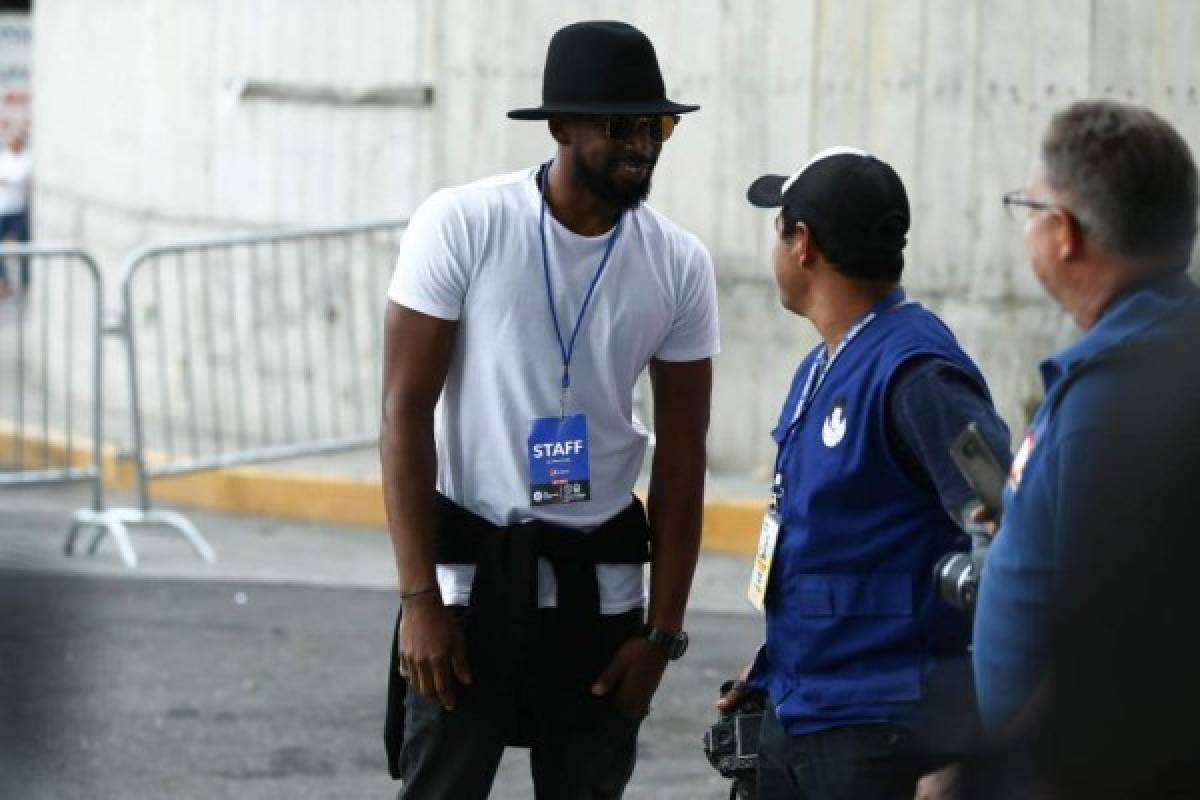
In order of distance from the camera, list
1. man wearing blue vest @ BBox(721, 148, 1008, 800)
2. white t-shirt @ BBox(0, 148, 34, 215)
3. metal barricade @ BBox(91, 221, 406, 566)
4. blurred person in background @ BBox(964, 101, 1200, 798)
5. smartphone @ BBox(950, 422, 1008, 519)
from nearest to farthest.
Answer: blurred person in background @ BBox(964, 101, 1200, 798) < smartphone @ BBox(950, 422, 1008, 519) < man wearing blue vest @ BBox(721, 148, 1008, 800) < metal barricade @ BBox(91, 221, 406, 566) < white t-shirt @ BBox(0, 148, 34, 215)

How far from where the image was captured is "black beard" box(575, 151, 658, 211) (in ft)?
14.1

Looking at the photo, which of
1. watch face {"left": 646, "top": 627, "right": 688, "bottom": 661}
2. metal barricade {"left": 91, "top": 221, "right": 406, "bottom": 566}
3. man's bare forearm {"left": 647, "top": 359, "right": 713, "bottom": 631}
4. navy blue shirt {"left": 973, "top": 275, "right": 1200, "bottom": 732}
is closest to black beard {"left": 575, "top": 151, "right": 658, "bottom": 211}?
man's bare forearm {"left": 647, "top": 359, "right": 713, "bottom": 631}

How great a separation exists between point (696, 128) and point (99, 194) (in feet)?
15.6

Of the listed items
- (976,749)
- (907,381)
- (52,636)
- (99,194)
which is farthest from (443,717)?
(99,194)

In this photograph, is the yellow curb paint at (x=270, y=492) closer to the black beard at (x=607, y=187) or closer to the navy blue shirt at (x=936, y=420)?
the black beard at (x=607, y=187)

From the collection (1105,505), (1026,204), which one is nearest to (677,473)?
(1026,204)

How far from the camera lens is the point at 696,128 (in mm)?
10508

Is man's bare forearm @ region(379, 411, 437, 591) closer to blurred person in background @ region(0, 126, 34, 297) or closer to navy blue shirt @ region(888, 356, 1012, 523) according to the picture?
navy blue shirt @ region(888, 356, 1012, 523)

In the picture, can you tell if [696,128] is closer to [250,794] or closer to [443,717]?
[250,794]

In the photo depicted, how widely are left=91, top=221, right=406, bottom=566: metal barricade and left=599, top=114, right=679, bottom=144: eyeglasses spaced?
672 centimetres

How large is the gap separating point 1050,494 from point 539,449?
1626 mm

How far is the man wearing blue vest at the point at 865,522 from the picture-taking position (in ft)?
12.0

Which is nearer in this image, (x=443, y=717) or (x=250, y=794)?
(x=443, y=717)

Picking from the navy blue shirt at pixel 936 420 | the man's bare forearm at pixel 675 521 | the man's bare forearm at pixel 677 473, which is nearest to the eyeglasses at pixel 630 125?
the man's bare forearm at pixel 677 473
